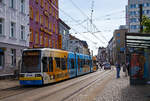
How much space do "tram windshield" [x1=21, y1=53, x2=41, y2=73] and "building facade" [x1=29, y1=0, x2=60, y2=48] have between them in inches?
593

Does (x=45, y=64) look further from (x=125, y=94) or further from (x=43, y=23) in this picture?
(x=43, y=23)

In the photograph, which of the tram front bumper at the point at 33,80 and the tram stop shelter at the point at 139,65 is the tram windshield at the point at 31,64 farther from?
the tram stop shelter at the point at 139,65

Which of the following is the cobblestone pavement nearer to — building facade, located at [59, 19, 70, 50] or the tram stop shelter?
the tram stop shelter

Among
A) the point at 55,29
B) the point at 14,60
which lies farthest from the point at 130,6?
the point at 14,60

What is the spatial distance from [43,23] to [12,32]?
10960 mm

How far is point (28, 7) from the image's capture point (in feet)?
103

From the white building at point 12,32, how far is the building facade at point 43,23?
7.92ft

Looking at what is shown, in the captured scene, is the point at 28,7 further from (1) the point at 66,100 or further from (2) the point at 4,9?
(1) the point at 66,100

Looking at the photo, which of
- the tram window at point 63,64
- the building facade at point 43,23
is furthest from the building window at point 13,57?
the tram window at point 63,64

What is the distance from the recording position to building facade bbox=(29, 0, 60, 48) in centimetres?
3342

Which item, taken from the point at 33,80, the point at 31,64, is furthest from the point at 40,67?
the point at 33,80

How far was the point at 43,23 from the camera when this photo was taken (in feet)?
124

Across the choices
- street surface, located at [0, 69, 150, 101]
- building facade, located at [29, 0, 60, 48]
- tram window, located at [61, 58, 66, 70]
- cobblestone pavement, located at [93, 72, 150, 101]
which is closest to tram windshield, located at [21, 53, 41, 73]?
street surface, located at [0, 69, 150, 101]

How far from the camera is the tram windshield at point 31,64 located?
17.4 meters
